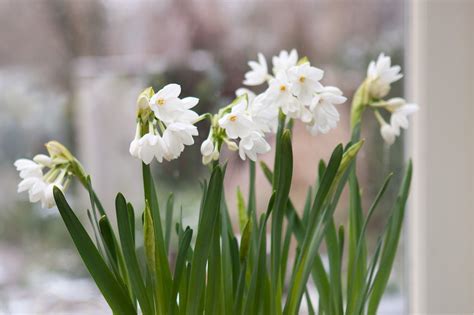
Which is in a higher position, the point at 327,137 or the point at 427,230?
the point at 327,137

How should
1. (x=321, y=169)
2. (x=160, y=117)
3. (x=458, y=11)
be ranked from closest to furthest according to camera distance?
(x=160, y=117) < (x=321, y=169) < (x=458, y=11)

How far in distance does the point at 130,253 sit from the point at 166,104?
0.17m

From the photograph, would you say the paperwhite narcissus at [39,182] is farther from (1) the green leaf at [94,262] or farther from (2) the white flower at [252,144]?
(2) the white flower at [252,144]

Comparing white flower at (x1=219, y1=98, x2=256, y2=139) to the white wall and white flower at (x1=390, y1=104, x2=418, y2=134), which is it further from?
the white wall

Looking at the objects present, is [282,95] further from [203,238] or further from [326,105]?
[203,238]

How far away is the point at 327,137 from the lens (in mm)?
1124

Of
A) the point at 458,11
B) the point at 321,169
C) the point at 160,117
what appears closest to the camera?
the point at 160,117

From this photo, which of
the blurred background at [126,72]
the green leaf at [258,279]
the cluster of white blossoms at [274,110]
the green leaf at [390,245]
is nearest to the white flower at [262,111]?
the cluster of white blossoms at [274,110]

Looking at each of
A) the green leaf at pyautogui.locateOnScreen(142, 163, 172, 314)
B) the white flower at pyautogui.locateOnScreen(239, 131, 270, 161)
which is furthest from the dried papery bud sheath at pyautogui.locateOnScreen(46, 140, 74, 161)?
the white flower at pyautogui.locateOnScreen(239, 131, 270, 161)

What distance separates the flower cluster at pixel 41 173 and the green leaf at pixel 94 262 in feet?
0.18

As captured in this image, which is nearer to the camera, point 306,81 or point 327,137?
point 306,81

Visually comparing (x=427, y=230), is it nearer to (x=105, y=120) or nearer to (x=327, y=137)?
(x=327, y=137)

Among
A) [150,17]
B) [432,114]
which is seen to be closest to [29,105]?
[150,17]

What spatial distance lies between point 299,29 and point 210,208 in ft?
1.99
